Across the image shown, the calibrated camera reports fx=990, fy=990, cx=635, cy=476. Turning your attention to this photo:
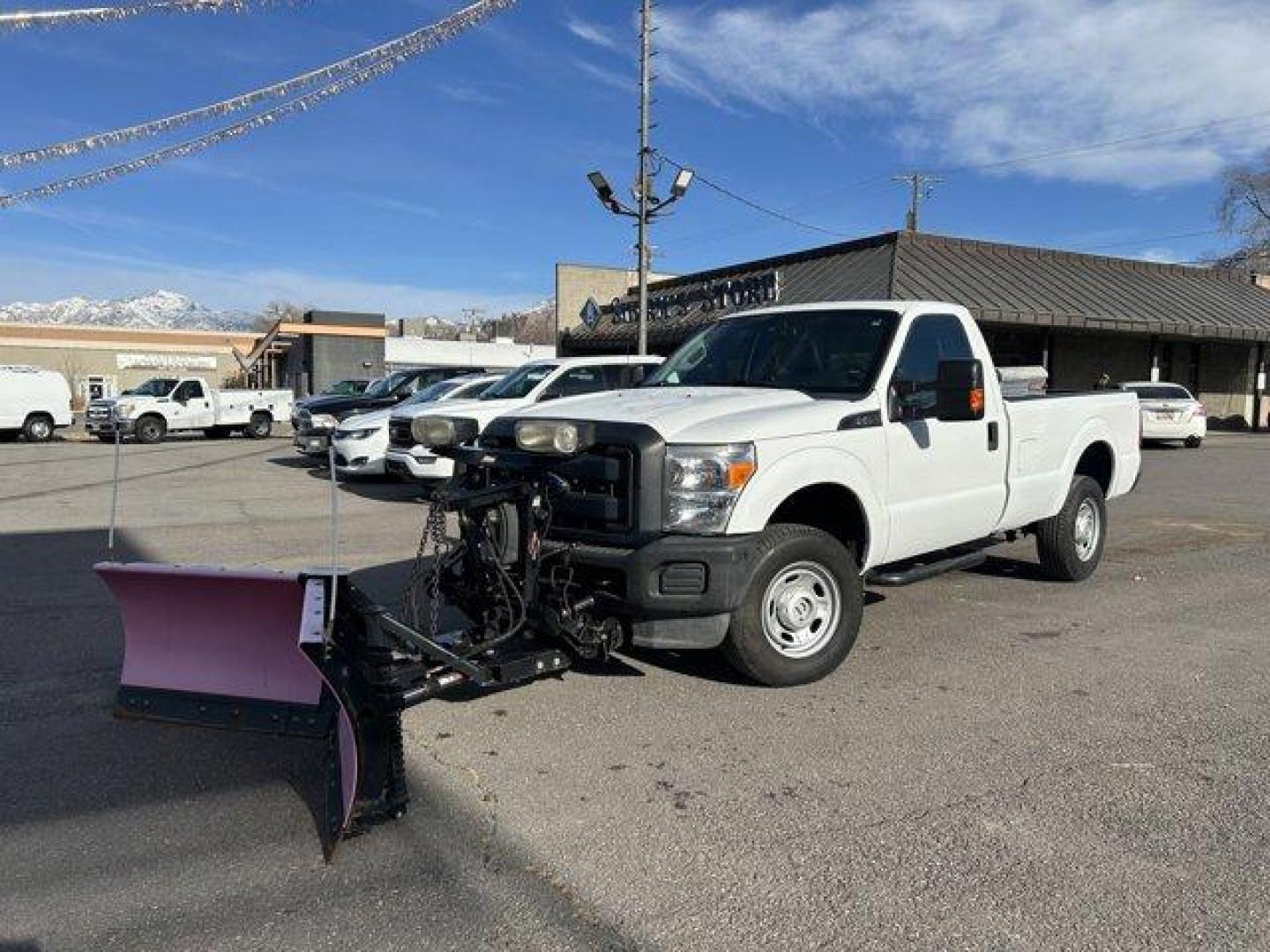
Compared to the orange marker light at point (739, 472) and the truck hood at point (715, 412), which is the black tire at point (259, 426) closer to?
the truck hood at point (715, 412)

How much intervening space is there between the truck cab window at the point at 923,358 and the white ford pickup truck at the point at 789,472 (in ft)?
0.04

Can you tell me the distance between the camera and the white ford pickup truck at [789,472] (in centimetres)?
469

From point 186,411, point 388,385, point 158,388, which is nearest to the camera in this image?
point 388,385

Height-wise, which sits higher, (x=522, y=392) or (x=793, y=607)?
(x=522, y=392)

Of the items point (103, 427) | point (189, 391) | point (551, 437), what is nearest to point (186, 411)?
point (189, 391)

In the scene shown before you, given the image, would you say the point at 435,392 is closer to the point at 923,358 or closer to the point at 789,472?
the point at 923,358

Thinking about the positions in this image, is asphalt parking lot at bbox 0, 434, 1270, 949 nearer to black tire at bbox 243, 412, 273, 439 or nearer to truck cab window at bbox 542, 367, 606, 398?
truck cab window at bbox 542, 367, 606, 398

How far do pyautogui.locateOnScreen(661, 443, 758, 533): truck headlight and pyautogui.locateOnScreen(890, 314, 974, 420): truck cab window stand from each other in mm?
1407

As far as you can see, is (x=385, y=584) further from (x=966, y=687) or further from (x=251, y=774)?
(x=966, y=687)

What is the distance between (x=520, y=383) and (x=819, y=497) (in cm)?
838

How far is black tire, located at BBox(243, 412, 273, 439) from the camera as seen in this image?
28328mm

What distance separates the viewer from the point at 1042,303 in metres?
25.1

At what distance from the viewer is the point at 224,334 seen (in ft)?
199

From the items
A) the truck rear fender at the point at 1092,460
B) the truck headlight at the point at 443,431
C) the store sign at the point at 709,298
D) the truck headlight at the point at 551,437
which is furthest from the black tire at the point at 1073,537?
the store sign at the point at 709,298
